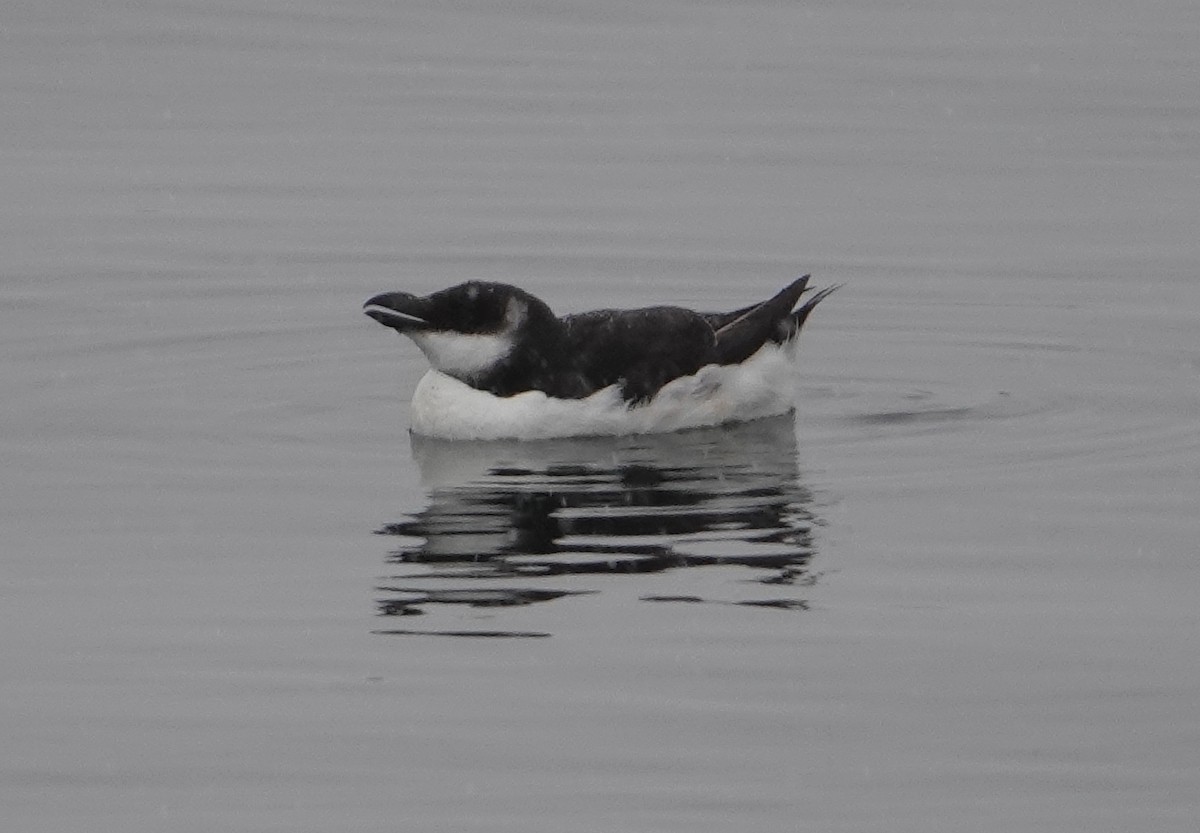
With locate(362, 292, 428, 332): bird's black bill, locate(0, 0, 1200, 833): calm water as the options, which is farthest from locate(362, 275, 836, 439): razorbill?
locate(0, 0, 1200, 833): calm water

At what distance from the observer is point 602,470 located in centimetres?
1265

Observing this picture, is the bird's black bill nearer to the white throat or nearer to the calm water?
the white throat

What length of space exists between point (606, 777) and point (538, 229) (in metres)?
11.1

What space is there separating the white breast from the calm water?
148 mm

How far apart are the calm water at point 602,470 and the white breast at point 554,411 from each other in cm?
15

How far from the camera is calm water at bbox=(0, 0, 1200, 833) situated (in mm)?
8445

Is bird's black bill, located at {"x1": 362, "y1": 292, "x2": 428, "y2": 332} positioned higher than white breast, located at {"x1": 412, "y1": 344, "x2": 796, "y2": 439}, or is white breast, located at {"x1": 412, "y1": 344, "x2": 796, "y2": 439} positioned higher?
bird's black bill, located at {"x1": 362, "y1": 292, "x2": 428, "y2": 332}

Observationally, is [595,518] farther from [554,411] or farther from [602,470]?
[554,411]

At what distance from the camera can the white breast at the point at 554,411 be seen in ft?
43.4

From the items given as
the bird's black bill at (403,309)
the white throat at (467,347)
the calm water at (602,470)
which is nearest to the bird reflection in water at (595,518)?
the calm water at (602,470)

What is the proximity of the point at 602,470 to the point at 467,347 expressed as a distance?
101 cm

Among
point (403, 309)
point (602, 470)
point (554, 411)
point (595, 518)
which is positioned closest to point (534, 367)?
point (554, 411)

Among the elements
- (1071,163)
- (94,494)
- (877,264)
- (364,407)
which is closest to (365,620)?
(94,494)

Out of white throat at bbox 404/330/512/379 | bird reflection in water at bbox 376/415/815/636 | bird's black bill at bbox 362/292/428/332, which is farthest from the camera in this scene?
white throat at bbox 404/330/512/379
